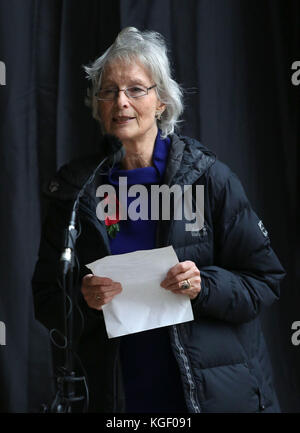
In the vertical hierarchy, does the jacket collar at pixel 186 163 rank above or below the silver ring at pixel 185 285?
above

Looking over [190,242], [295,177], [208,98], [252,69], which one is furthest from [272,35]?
[190,242]

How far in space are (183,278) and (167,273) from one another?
4 cm

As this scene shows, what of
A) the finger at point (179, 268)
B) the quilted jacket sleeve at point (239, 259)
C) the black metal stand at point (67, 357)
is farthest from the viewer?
the quilted jacket sleeve at point (239, 259)

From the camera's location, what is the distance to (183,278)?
1271mm

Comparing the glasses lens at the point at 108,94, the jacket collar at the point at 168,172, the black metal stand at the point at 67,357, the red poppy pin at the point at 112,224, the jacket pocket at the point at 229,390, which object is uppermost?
the glasses lens at the point at 108,94

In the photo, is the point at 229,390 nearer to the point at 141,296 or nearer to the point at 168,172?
the point at 141,296

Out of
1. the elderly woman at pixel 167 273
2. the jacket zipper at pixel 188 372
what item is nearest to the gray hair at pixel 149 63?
the elderly woman at pixel 167 273

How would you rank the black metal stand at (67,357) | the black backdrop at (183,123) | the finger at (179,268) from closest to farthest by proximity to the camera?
the black metal stand at (67,357) < the finger at (179,268) < the black backdrop at (183,123)

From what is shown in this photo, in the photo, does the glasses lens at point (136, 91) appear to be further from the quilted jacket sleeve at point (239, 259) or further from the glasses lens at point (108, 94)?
the quilted jacket sleeve at point (239, 259)

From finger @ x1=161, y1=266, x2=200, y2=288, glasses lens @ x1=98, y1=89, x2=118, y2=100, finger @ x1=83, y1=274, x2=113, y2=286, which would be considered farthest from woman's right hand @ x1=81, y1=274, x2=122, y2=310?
glasses lens @ x1=98, y1=89, x2=118, y2=100

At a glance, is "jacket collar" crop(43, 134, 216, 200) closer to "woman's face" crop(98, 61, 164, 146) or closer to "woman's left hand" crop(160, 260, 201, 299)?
"woman's face" crop(98, 61, 164, 146)

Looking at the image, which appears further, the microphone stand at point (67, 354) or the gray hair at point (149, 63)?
the gray hair at point (149, 63)

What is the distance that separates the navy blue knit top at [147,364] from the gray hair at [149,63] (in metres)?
0.30

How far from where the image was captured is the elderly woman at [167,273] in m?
1.36
